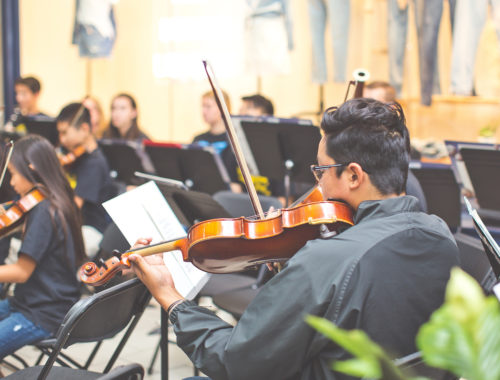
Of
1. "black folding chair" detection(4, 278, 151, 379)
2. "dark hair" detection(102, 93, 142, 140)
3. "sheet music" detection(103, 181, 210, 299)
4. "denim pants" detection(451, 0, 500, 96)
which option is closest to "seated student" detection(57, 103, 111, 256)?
"dark hair" detection(102, 93, 142, 140)

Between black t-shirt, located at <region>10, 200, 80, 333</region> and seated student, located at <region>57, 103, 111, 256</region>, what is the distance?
108cm

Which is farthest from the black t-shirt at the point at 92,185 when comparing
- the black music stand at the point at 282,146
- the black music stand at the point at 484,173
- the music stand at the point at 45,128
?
the black music stand at the point at 484,173

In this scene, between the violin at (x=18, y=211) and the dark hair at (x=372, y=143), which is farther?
the violin at (x=18, y=211)

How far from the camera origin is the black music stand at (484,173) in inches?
113

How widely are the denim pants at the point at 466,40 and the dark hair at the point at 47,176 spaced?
3.03m

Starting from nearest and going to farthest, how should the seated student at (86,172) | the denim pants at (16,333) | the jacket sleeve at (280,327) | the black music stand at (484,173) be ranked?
the jacket sleeve at (280,327), the denim pants at (16,333), the black music stand at (484,173), the seated student at (86,172)

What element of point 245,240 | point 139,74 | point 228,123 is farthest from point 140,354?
point 139,74

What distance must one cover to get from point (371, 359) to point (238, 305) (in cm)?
214

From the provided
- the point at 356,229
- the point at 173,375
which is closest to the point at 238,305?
the point at 173,375

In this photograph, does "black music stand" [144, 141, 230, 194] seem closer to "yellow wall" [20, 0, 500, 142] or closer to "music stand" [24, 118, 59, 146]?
"music stand" [24, 118, 59, 146]

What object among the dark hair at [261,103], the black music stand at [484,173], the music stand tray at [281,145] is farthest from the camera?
the dark hair at [261,103]

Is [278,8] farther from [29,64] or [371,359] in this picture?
[371,359]

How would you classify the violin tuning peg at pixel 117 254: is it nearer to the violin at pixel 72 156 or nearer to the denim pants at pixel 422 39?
the violin at pixel 72 156

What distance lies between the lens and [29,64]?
677 centimetres
